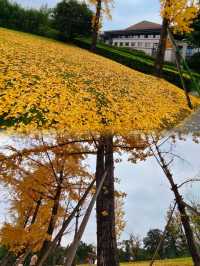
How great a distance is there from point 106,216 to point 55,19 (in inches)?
819

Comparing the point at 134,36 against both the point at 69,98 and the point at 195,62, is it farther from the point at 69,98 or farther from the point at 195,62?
the point at 69,98

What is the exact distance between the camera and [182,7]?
1027cm

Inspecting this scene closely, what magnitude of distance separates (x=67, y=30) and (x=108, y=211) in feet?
66.6

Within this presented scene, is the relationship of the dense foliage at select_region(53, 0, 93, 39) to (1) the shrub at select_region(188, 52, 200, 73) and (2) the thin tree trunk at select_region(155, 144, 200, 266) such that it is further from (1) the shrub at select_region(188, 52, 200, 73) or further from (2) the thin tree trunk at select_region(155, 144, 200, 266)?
(2) the thin tree trunk at select_region(155, 144, 200, 266)

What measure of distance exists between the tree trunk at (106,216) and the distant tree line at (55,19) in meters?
19.9

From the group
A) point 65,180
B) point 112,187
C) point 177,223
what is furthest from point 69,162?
point 177,223

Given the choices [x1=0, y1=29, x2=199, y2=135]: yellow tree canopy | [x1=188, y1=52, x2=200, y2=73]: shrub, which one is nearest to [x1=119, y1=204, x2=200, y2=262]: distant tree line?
[x1=0, y1=29, x2=199, y2=135]: yellow tree canopy

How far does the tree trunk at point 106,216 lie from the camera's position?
2.12 m

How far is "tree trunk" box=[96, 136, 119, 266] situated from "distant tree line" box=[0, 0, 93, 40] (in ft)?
65.1

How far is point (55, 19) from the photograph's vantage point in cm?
2192

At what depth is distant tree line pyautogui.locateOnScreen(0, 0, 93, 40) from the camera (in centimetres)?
2139

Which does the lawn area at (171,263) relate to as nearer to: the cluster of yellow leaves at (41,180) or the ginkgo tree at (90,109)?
the ginkgo tree at (90,109)

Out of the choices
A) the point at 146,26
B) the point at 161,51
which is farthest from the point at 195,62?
the point at 146,26

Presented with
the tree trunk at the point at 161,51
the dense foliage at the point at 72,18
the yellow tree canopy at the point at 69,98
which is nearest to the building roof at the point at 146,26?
the dense foliage at the point at 72,18
